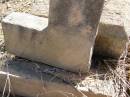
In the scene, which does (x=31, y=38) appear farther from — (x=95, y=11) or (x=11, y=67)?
(x=95, y=11)

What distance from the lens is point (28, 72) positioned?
251cm

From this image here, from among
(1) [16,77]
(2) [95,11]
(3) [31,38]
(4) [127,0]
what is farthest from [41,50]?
(4) [127,0]

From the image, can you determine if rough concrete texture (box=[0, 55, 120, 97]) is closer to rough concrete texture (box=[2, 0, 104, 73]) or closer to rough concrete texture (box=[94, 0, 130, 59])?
rough concrete texture (box=[2, 0, 104, 73])

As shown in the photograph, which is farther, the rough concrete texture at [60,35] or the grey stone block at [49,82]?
the grey stone block at [49,82]

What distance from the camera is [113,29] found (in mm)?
2414

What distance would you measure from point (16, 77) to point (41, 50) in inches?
11.9

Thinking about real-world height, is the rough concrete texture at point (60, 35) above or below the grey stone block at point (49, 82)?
above

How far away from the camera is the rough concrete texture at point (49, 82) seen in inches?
95.4

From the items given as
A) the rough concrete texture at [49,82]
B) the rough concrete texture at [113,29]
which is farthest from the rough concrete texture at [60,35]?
the rough concrete texture at [113,29]

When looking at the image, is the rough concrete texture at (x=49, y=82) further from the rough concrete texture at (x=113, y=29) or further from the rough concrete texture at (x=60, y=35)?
the rough concrete texture at (x=113, y=29)

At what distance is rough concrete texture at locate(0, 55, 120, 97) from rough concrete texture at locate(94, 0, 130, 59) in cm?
26

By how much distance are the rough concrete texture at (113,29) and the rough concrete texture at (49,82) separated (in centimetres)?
26

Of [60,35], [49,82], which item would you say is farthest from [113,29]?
[49,82]

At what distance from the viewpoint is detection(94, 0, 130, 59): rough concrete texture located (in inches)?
94.9
